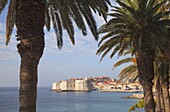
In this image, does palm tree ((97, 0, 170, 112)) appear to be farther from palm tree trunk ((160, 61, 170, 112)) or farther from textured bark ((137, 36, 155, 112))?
palm tree trunk ((160, 61, 170, 112))

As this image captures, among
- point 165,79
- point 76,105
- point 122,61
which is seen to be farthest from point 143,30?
point 76,105

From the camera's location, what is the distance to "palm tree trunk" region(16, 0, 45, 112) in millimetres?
7641

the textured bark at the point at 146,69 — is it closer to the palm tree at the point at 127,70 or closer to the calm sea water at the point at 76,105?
the palm tree at the point at 127,70

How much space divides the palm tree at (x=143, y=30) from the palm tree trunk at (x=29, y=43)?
535 centimetres

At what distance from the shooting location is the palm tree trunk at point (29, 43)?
764 centimetres

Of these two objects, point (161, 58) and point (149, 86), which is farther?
point (161, 58)

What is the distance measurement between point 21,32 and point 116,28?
6.92m

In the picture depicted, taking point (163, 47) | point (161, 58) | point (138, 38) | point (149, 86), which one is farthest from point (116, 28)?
point (161, 58)

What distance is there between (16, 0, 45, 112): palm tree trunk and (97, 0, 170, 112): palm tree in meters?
5.35

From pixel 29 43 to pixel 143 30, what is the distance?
733 cm

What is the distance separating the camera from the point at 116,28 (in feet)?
45.8

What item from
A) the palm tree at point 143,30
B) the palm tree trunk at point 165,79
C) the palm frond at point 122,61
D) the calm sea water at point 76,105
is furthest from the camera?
the calm sea water at point 76,105

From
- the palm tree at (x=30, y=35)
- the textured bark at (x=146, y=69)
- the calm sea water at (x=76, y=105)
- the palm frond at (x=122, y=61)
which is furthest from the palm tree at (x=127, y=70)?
the calm sea water at (x=76, y=105)

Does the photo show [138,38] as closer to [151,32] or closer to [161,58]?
[151,32]
